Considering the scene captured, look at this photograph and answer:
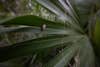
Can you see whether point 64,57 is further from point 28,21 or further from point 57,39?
point 28,21

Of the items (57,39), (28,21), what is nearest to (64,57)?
(57,39)

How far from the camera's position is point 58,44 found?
0.80 metres

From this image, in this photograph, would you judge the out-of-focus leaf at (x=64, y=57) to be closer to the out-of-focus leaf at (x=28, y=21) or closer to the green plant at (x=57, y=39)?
the green plant at (x=57, y=39)

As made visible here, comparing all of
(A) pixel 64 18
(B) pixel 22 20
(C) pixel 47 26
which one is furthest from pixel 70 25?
(B) pixel 22 20

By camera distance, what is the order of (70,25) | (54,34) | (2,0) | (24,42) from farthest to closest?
(2,0) < (70,25) < (54,34) < (24,42)

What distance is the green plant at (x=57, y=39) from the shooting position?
2.32 ft

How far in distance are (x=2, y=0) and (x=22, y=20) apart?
81 centimetres

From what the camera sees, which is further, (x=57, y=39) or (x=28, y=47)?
(x=57, y=39)

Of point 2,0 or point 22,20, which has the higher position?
point 2,0

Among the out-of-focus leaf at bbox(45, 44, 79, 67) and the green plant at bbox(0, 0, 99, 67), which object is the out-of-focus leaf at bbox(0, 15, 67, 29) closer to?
the green plant at bbox(0, 0, 99, 67)

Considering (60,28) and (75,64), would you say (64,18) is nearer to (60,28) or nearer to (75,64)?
(60,28)

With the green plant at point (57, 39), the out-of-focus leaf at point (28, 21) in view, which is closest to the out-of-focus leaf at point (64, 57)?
the green plant at point (57, 39)

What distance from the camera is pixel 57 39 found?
2.70ft

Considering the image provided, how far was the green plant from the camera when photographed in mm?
708
